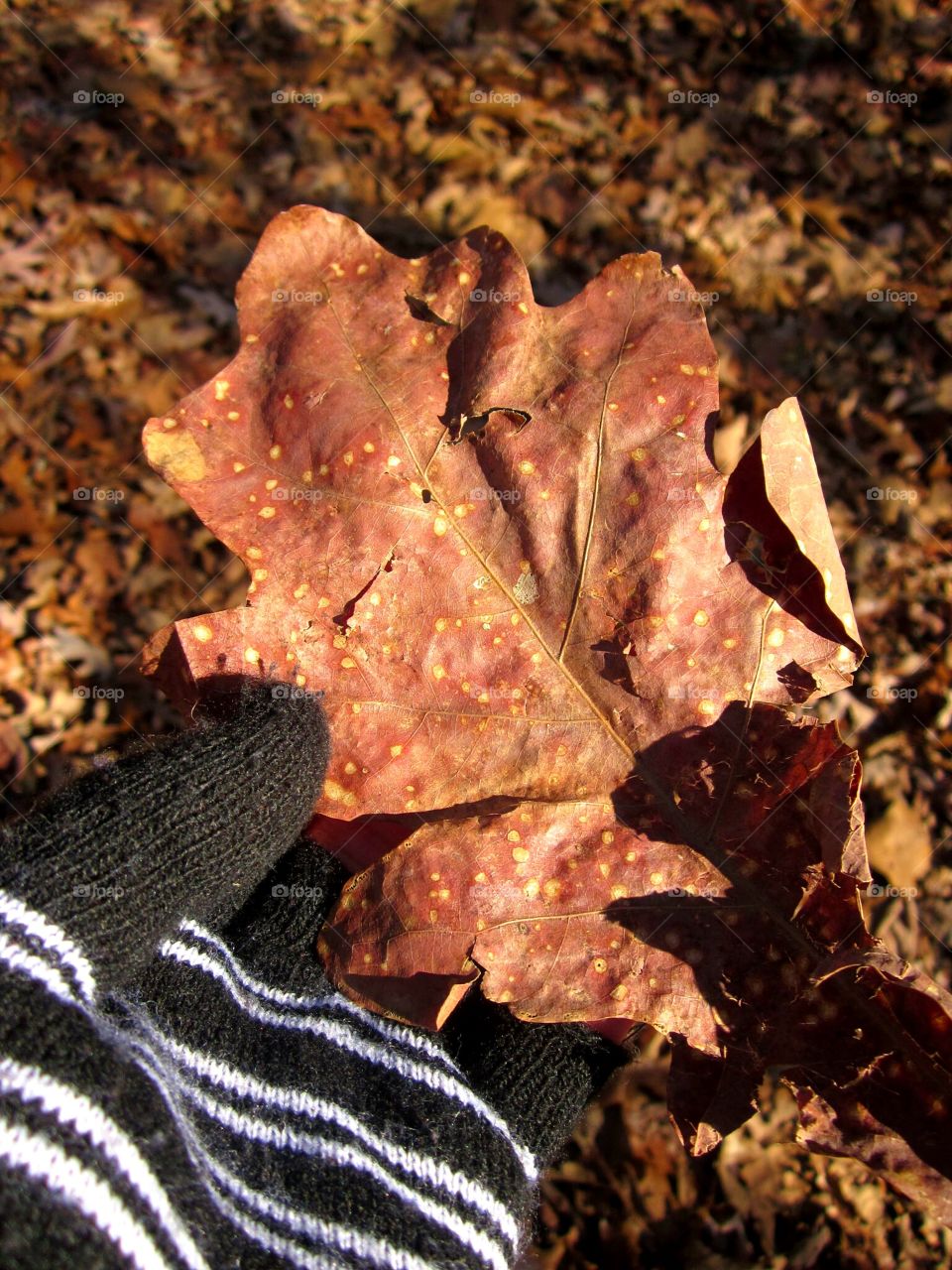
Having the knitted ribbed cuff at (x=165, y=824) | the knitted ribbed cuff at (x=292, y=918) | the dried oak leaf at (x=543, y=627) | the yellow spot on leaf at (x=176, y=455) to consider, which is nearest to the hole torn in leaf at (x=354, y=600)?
the dried oak leaf at (x=543, y=627)

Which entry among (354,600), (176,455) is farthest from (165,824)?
(176,455)

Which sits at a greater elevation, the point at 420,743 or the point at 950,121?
the point at 950,121

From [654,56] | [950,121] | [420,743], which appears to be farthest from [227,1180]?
[950,121]

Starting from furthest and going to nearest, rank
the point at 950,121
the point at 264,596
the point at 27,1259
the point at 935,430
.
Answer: the point at 950,121 → the point at 935,430 → the point at 264,596 → the point at 27,1259

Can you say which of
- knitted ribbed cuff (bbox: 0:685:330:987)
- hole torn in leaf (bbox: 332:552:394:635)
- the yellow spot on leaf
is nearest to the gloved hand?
knitted ribbed cuff (bbox: 0:685:330:987)

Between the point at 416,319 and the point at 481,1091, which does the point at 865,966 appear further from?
the point at 416,319

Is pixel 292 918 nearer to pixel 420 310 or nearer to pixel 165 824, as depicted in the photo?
pixel 165 824

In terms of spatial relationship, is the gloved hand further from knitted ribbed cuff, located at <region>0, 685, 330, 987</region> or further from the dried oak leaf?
the dried oak leaf

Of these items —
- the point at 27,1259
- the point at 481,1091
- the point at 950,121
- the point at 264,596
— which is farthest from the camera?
the point at 950,121
